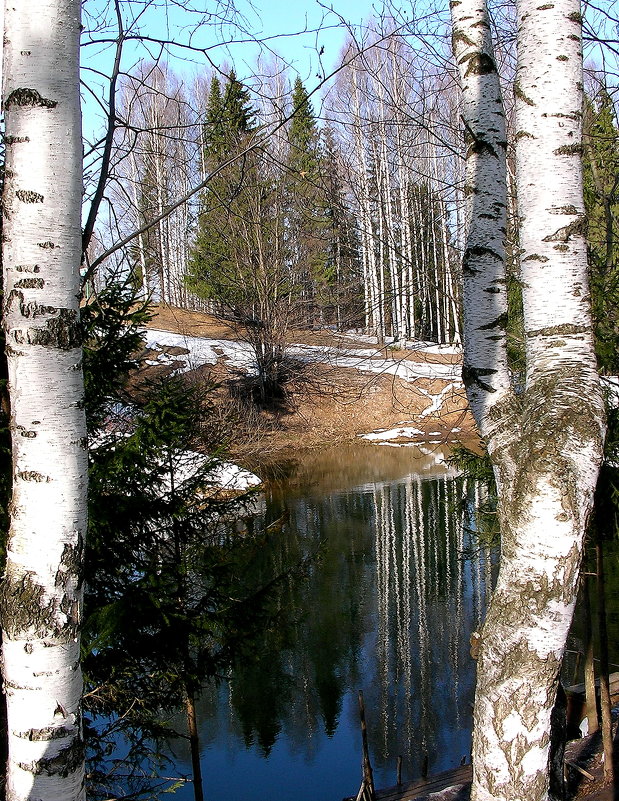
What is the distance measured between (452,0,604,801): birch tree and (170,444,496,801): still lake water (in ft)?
A: 9.84

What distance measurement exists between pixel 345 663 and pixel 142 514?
4.12 meters

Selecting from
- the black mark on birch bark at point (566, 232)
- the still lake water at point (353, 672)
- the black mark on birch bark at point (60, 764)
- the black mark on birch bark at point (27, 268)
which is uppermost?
the black mark on birch bark at point (566, 232)

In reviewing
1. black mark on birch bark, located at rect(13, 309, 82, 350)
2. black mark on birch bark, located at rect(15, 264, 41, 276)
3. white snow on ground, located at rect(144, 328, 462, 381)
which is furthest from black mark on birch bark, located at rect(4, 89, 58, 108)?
white snow on ground, located at rect(144, 328, 462, 381)

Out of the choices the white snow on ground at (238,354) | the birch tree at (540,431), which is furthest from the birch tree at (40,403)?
the white snow on ground at (238,354)

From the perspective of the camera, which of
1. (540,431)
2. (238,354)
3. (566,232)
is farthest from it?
(238,354)

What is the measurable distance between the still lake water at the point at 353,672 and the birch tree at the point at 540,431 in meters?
3.00

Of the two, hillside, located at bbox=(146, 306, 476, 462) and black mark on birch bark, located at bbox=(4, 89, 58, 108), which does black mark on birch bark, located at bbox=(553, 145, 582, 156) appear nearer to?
black mark on birch bark, located at bbox=(4, 89, 58, 108)

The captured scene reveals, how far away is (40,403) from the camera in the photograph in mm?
1962

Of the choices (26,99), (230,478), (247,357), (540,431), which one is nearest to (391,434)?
(247,357)

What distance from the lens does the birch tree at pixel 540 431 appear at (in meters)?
2.04

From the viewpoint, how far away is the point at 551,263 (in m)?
2.29

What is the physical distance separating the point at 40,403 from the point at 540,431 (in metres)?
1.45

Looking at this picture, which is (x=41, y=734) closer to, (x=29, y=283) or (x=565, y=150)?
(x=29, y=283)

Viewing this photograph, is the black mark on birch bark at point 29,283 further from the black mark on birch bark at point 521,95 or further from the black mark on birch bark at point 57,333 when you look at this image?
the black mark on birch bark at point 521,95
